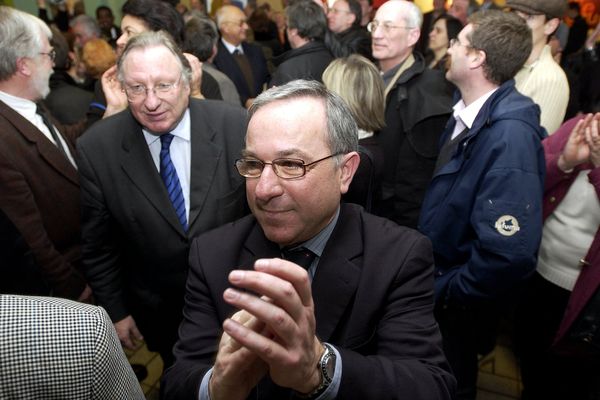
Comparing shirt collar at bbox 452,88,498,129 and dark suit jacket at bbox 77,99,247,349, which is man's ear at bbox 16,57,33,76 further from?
shirt collar at bbox 452,88,498,129

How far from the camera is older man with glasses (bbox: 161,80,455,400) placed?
111cm

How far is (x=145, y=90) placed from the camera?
198 centimetres

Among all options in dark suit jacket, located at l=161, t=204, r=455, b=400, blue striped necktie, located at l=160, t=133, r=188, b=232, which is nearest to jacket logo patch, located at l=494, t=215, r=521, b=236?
dark suit jacket, located at l=161, t=204, r=455, b=400

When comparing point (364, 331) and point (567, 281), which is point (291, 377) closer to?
point (364, 331)

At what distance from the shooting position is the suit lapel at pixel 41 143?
6.86 ft

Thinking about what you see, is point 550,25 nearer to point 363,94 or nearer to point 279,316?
point 363,94

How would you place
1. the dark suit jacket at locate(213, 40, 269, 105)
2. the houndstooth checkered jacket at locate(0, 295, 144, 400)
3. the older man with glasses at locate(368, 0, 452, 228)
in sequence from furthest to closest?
the dark suit jacket at locate(213, 40, 269, 105) → the older man with glasses at locate(368, 0, 452, 228) → the houndstooth checkered jacket at locate(0, 295, 144, 400)

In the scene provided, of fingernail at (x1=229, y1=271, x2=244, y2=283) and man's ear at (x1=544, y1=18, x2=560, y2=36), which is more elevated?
man's ear at (x1=544, y1=18, x2=560, y2=36)

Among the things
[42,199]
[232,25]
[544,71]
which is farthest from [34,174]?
[232,25]

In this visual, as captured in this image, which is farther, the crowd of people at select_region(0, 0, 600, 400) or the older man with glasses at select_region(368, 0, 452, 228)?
the older man with glasses at select_region(368, 0, 452, 228)

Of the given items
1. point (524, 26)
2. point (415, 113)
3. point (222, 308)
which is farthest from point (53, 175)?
point (524, 26)

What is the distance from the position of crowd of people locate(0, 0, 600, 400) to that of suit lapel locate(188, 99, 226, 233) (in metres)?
0.01

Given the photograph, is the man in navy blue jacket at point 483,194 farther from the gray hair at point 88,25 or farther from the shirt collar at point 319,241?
the gray hair at point 88,25

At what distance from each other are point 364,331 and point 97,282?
58.5 inches
